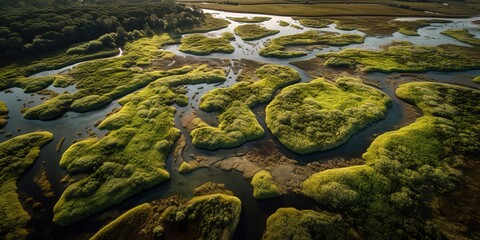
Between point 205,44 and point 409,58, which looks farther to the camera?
point 205,44

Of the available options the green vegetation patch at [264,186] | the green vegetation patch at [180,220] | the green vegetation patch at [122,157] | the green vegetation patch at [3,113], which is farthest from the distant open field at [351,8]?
the green vegetation patch at [180,220]

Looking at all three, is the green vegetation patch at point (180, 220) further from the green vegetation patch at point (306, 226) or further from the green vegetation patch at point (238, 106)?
the green vegetation patch at point (238, 106)

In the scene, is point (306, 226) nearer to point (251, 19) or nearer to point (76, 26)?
point (76, 26)

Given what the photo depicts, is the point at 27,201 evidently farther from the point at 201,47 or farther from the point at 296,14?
the point at 296,14

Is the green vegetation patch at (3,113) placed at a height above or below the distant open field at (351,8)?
below

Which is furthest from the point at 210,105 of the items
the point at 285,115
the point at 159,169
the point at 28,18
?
the point at 28,18

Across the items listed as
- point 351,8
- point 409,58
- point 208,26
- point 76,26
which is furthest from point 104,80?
point 351,8
